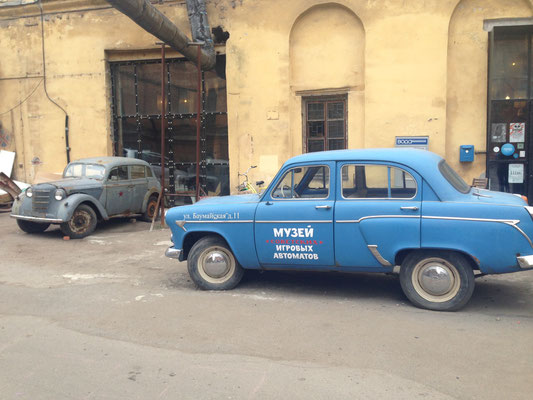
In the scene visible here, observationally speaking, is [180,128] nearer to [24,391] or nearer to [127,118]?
[127,118]

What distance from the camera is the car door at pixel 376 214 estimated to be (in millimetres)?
4805

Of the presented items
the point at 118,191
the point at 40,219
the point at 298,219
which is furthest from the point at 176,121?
the point at 298,219

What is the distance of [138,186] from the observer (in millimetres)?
11180

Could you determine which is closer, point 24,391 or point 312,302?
point 24,391

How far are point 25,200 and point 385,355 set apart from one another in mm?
8398

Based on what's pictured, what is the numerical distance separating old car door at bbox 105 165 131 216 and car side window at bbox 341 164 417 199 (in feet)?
21.9

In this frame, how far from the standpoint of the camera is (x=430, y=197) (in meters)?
4.81

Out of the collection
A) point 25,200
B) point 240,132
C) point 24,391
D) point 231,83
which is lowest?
point 24,391

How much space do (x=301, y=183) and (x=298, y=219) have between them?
0.49m

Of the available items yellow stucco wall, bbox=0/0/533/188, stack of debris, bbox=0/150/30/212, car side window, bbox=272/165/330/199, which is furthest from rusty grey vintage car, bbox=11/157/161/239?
car side window, bbox=272/165/330/199

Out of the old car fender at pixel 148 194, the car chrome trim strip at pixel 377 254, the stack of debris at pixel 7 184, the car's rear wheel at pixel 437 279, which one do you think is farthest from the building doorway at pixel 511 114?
the stack of debris at pixel 7 184

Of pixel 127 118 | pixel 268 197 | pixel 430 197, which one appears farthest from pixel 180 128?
pixel 430 197

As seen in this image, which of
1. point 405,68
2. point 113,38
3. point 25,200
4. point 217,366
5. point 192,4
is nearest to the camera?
point 217,366

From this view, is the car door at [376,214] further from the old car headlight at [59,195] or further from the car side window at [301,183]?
the old car headlight at [59,195]
